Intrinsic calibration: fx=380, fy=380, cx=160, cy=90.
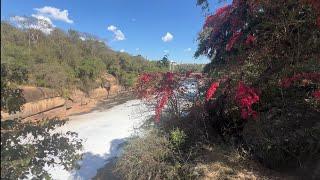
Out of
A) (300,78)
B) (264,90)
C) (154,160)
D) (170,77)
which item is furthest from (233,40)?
(154,160)

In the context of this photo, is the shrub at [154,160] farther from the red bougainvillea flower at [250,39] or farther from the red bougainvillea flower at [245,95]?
the red bougainvillea flower at [250,39]

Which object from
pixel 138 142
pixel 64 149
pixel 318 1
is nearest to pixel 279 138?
pixel 318 1

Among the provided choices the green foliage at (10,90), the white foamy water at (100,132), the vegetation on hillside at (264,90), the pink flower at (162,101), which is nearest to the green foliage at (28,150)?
the green foliage at (10,90)

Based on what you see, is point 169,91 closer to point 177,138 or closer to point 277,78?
point 177,138

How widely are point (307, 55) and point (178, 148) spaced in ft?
12.9

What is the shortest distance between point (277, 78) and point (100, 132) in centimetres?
1310

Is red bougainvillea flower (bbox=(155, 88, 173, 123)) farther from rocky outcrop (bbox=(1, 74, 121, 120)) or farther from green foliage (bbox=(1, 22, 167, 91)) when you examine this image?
green foliage (bbox=(1, 22, 167, 91))

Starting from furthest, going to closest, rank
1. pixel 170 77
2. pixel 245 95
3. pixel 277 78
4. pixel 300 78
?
pixel 170 77 < pixel 245 95 < pixel 277 78 < pixel 300 78

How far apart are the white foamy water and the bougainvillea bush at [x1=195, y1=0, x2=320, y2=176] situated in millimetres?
4278

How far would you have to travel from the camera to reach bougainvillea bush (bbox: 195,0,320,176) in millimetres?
6668

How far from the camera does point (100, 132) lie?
61.3ft

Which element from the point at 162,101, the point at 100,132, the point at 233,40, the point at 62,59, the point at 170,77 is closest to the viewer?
the point at 233,40

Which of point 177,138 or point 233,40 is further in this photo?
point 177,138

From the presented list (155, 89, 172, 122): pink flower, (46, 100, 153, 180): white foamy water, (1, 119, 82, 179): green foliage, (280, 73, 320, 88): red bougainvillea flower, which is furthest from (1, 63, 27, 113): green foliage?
(46, 100, 153, 180): white foamy water
